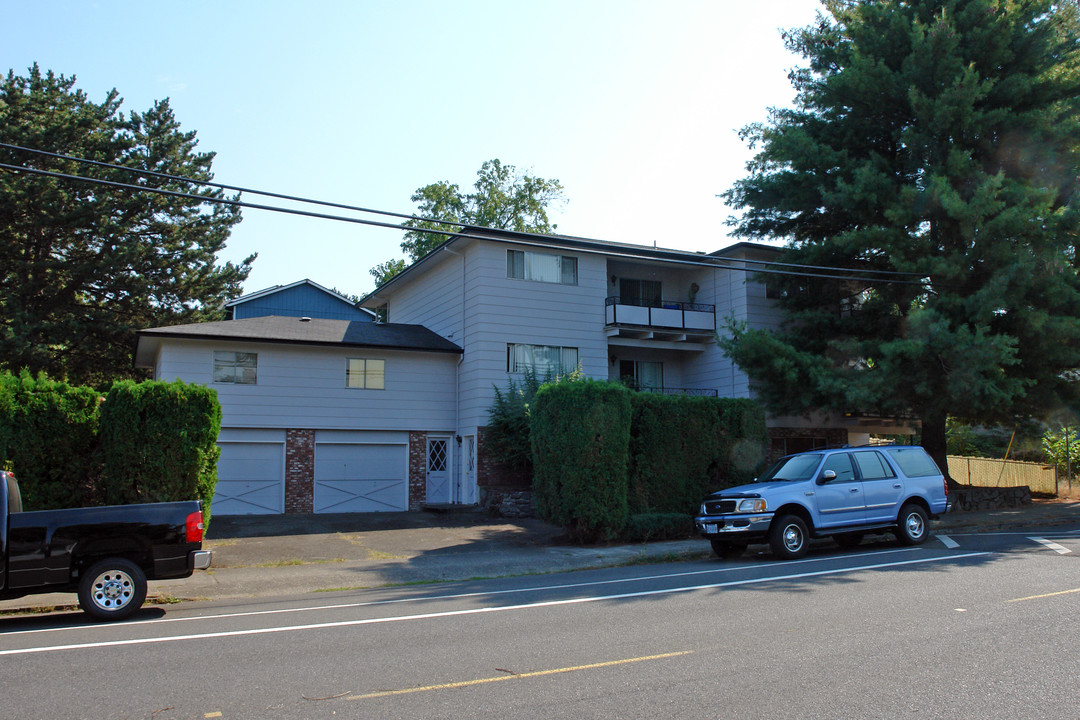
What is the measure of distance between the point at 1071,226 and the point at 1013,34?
5303 millimetres

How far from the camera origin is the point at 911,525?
15.0 metres

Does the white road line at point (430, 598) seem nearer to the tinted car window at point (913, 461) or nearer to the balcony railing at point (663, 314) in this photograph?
the tinted car window at point (913, 461)

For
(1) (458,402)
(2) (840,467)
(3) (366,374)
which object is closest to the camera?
(2) (840,467)

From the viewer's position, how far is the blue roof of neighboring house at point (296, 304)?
3869 centimetres

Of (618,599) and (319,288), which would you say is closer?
(618,599)

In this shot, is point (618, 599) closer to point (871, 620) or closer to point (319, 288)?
point (871, 620)

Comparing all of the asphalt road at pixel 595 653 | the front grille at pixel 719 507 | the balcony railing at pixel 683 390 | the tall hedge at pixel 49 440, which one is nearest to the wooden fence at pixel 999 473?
the balcony railing at pixel 683 390

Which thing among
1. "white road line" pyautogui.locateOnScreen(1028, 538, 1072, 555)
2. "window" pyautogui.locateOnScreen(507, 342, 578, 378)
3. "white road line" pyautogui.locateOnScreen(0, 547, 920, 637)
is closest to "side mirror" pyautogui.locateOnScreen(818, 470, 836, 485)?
"white road line" pyautogui.locateOnScreen(0, 547, 920, 637)

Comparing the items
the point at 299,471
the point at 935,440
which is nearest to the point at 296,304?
the point at 299,471

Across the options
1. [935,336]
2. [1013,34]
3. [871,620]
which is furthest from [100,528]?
[1013,34]

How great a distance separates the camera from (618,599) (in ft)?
31.9

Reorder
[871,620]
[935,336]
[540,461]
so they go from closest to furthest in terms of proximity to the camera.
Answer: [871,620], [540,461], [935,336]

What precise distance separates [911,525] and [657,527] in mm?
4821

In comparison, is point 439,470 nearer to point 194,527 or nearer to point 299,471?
point 299,471
